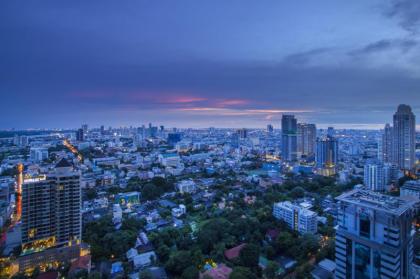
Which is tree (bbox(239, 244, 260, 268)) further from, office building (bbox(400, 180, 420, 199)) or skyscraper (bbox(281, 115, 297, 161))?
skyscraper (bbox(281, 115, 297, 161))

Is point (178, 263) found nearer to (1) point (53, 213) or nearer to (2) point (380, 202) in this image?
(1) point (53, 213)

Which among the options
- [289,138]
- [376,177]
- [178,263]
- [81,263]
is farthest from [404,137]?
[81,263]

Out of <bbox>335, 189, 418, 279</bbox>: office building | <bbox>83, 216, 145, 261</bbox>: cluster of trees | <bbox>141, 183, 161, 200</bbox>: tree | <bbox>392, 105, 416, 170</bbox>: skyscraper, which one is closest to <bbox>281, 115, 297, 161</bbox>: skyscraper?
<bbox>392, 105, 416, 170</bbox>: skyscraper

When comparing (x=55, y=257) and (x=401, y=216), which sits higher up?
(x=401, y=216)

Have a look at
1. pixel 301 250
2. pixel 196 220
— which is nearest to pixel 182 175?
pixel 196 220

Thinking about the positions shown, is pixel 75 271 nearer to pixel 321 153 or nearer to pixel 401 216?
pixel 401 216
